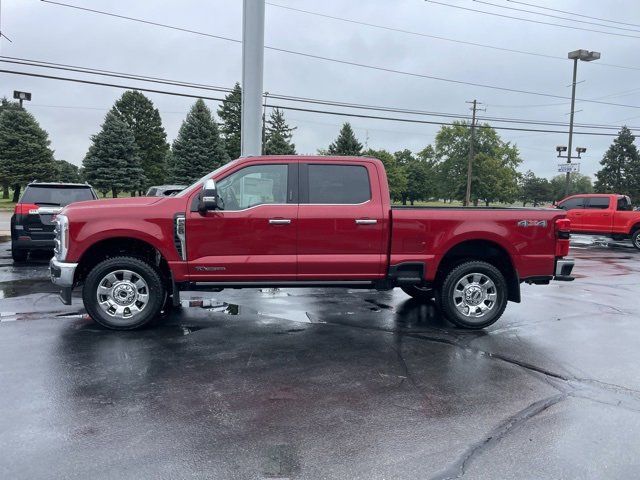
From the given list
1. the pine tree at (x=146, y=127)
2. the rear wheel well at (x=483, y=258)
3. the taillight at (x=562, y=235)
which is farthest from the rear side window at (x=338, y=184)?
the pine tree at (x=146, y=127)

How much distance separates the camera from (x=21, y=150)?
42.2 metres

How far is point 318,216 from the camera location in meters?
5.88

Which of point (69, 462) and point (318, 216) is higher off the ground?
point (318, 216)

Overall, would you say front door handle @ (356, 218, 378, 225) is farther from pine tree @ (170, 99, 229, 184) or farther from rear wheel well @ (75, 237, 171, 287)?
pine tree @ (170, 99, 229, 184)

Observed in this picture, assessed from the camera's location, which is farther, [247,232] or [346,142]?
[346,142]

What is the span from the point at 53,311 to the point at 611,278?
11.2m

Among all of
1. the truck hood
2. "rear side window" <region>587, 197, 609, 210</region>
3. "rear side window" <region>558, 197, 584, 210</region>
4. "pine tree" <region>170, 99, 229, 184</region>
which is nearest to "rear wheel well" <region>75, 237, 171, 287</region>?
the truck hood

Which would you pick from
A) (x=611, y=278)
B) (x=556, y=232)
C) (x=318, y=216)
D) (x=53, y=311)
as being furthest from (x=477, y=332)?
(x=611, y=278)

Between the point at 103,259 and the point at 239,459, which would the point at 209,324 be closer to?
the point at 103,259

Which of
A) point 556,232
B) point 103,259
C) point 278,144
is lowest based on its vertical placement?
point 103,259

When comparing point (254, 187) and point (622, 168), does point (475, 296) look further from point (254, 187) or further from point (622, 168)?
point (622, 168)

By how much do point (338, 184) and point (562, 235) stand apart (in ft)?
9.71

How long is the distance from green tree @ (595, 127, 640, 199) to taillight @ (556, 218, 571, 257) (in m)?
60.9

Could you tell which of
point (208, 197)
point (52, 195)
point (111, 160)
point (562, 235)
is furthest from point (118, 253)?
point (111, 160)
